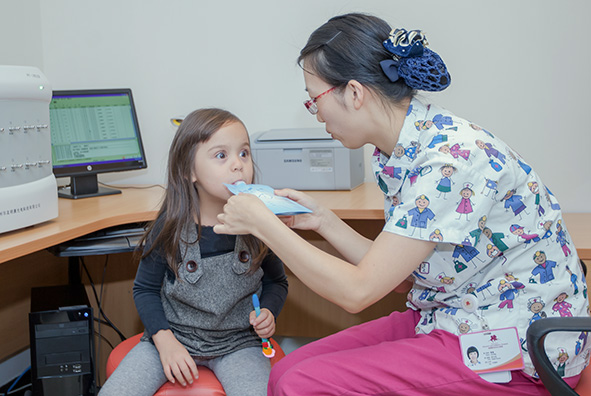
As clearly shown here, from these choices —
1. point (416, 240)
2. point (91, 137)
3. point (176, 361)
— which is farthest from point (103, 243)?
point (416, 240)

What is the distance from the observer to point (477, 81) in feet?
7.22

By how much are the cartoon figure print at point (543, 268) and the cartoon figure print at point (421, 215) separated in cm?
25

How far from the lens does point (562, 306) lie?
1.15 m

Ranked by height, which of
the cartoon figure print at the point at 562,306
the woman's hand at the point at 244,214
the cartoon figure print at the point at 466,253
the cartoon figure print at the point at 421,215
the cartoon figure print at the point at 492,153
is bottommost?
the cartoon figure print at the point at 562,306

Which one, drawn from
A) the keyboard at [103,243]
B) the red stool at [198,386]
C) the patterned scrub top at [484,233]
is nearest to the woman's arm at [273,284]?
the red stool at [198,386]

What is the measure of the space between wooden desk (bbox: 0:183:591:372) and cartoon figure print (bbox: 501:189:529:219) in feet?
1.80

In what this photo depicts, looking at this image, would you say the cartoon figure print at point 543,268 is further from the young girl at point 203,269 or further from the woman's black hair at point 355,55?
the young girl at point 203,269

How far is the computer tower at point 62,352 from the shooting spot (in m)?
1.67

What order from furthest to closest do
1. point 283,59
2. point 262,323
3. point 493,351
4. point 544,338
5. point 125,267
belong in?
point 125,267
point 283,59
point 262,323
point 493,351
point 544,338

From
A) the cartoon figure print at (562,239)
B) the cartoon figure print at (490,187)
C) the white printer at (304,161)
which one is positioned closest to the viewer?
the cartoon figure print at (490,187)

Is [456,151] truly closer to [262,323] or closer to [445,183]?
[445,183]

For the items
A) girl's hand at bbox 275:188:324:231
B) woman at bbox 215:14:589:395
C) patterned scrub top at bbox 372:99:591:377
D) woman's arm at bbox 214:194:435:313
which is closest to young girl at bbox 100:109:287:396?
girl's hand at bbox 275:188:324:231

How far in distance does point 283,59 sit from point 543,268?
59.4 inches

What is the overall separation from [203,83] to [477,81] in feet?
3.57
